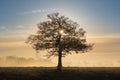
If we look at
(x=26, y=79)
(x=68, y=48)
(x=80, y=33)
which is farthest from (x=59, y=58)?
(x=26, y=79)

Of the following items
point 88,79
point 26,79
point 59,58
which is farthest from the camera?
point 59,58

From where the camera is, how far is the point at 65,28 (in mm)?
73875

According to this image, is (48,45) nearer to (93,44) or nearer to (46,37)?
(46,37)

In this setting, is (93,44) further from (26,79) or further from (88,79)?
(26,79)

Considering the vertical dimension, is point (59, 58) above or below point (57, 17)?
below

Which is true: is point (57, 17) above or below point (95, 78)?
above

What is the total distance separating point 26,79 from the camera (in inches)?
1820

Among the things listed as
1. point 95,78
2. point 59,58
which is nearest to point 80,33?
point 59,58

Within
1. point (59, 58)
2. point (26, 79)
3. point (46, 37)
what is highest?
point (46, 37)

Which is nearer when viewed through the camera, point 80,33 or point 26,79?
point 26,79

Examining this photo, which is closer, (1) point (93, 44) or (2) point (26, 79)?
(2) point (26, 79)

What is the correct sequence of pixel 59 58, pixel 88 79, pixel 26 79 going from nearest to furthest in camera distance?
1. pixel 26 79
2. pixel 88 79
3. pixel 59 58

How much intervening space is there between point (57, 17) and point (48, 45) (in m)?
6.68

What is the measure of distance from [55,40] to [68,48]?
136 inches
